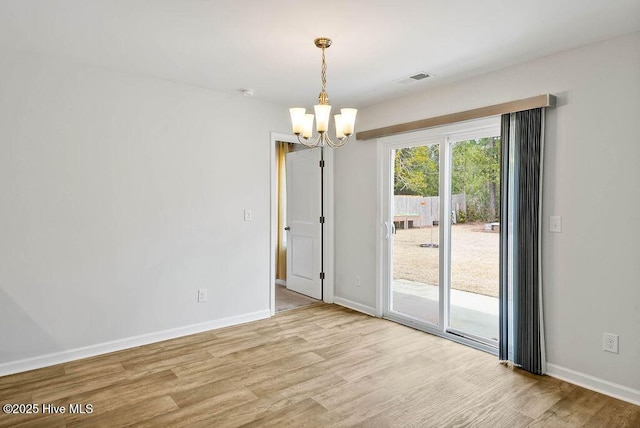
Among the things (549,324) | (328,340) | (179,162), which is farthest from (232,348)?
(549,324)

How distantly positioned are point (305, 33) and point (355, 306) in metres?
3.26

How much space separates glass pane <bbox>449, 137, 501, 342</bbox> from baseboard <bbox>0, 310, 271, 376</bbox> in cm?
217

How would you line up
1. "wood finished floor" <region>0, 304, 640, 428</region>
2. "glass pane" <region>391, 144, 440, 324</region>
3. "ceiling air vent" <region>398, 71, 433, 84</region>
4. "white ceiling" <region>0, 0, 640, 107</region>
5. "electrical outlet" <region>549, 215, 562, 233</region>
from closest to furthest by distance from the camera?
"white ceiling" <region>0, 0, 640, 107</region> < "wood finished floor" <region>0, 304, 640, 428</region> < "electrical outlet" <region>549, 215, 562, 233</region> < "ceiling air vent" <region>398, 71, 433, 84</region> < "glass pane" <region>391, 144, 440, 324</region>

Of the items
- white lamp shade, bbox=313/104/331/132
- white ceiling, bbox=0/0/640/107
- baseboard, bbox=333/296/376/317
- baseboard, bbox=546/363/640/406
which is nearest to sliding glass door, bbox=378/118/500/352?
baseboard, bbox=333/296/376/317

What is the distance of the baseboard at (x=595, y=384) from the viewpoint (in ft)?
8.55

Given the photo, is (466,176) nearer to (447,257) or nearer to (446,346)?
(447,257)

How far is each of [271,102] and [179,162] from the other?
1.30m

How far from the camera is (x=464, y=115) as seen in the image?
11.5ft

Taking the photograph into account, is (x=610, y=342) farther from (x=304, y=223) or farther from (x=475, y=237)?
(x=304, y=223)

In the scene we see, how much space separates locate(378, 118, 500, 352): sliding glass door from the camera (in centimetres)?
353

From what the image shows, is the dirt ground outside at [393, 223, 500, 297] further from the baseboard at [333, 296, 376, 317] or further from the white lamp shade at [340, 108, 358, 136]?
the white lamp shade at [340, 108, 358, 136]

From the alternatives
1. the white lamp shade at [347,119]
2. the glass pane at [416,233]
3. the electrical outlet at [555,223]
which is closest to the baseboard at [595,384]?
the electrical outlet at [555,223]

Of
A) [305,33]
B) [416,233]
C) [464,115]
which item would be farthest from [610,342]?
[305,33]

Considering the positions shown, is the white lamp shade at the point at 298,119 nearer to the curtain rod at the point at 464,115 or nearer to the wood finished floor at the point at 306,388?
the curtain rod at the point at 464,115
